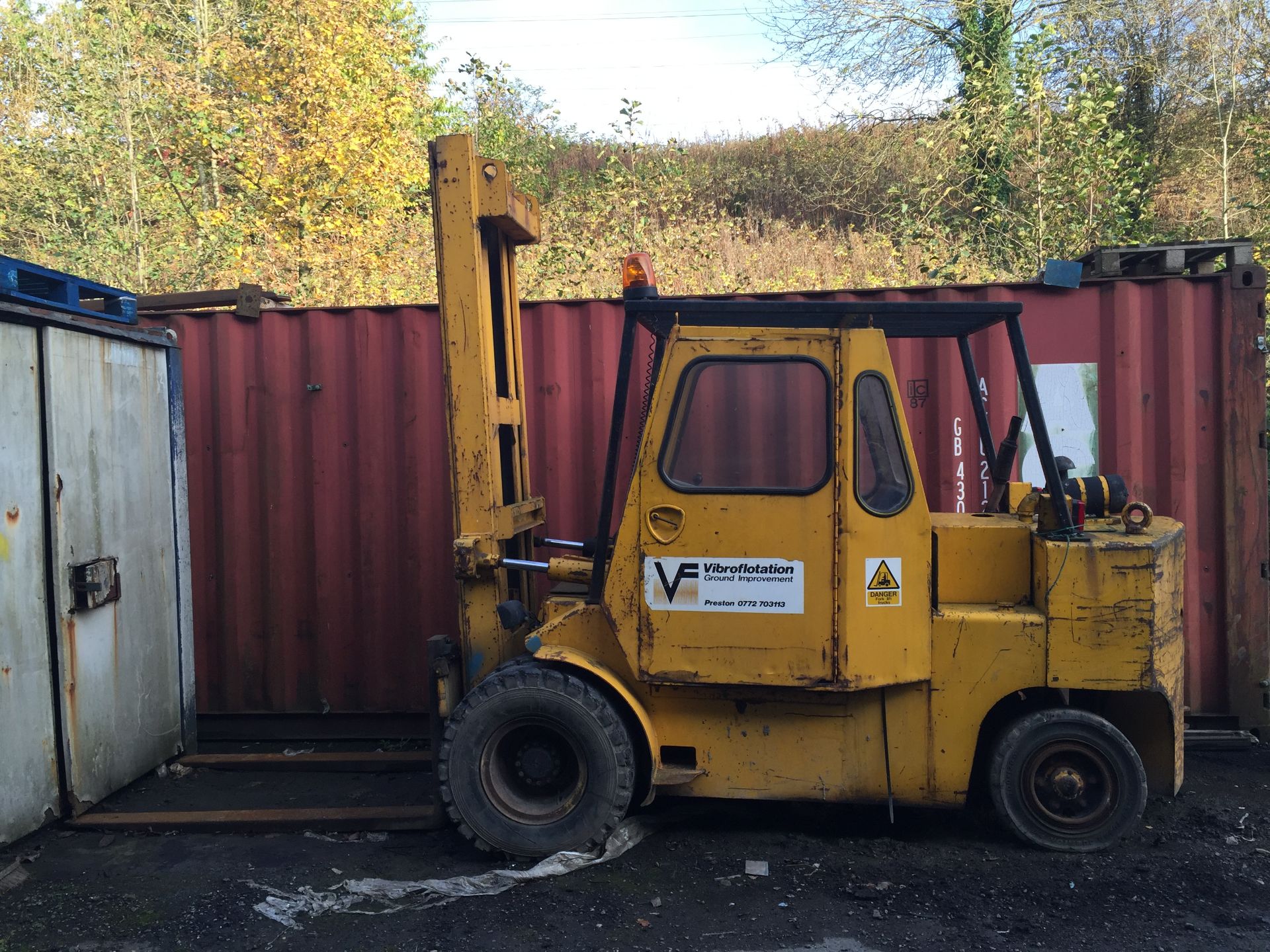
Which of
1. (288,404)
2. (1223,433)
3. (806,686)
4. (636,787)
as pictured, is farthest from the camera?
(288,404)

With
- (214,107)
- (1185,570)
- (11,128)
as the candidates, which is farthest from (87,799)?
(11,128)

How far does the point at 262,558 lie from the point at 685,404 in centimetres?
326

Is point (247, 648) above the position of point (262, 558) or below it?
below

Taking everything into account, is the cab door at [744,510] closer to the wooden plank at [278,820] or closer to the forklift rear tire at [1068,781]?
the forklift rear tire at [1068,781]

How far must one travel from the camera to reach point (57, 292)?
4.25 meters

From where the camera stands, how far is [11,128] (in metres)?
13.2

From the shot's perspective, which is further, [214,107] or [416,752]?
[214,107]

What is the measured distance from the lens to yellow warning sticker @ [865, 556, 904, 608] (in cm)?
345

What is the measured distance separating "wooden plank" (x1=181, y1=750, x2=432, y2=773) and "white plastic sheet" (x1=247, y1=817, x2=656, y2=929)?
1.31m

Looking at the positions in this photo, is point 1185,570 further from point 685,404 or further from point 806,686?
point 685,404

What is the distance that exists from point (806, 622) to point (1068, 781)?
1262mm

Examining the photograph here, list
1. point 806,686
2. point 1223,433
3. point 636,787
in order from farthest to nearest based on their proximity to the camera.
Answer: point 1223,433
point 636,787
point 806,686

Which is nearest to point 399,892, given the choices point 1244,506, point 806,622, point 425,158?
point 806,622

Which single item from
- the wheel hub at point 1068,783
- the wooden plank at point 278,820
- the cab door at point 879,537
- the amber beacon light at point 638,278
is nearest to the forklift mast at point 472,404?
the wooden plank at point 278,820
